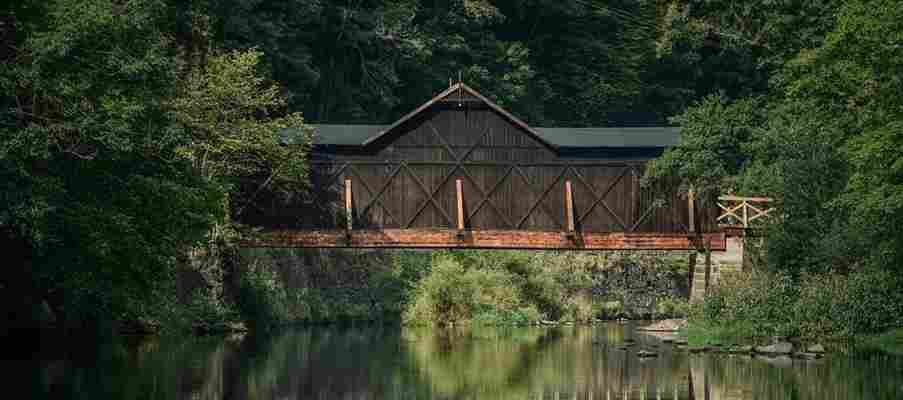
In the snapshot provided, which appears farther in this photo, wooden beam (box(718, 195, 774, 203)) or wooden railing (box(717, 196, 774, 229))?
wooden railing (box(717, 196, 774, 229))

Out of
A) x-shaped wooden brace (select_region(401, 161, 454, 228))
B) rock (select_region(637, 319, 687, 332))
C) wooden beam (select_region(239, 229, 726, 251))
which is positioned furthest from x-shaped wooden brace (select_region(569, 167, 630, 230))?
x-shaped wooden brace (select_region(401, 161, 454, 228))

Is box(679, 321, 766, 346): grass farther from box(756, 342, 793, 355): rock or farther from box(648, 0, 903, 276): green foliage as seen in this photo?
box(648, 0, 903, 276): green foliage

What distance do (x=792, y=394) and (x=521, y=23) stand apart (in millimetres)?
52262

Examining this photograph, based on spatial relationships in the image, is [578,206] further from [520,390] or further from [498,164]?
[520,390]

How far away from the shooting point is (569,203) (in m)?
48.5

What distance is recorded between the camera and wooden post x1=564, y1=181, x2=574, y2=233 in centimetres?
4812

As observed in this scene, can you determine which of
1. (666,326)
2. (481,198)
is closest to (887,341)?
(666,326)

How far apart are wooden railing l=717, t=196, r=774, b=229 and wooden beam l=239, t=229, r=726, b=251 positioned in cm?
90

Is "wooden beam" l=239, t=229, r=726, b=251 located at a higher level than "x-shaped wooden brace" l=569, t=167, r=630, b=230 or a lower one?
lower

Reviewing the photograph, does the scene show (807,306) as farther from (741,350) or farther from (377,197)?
(377,197)

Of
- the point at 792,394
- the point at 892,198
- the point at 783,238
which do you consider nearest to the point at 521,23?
the point at 783,238

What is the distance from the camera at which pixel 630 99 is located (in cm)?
7838

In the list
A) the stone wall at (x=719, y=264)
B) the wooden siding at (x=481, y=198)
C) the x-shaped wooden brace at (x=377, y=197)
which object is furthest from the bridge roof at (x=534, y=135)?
the stone wall at (x=719, y=264)

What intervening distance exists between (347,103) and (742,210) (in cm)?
2348
